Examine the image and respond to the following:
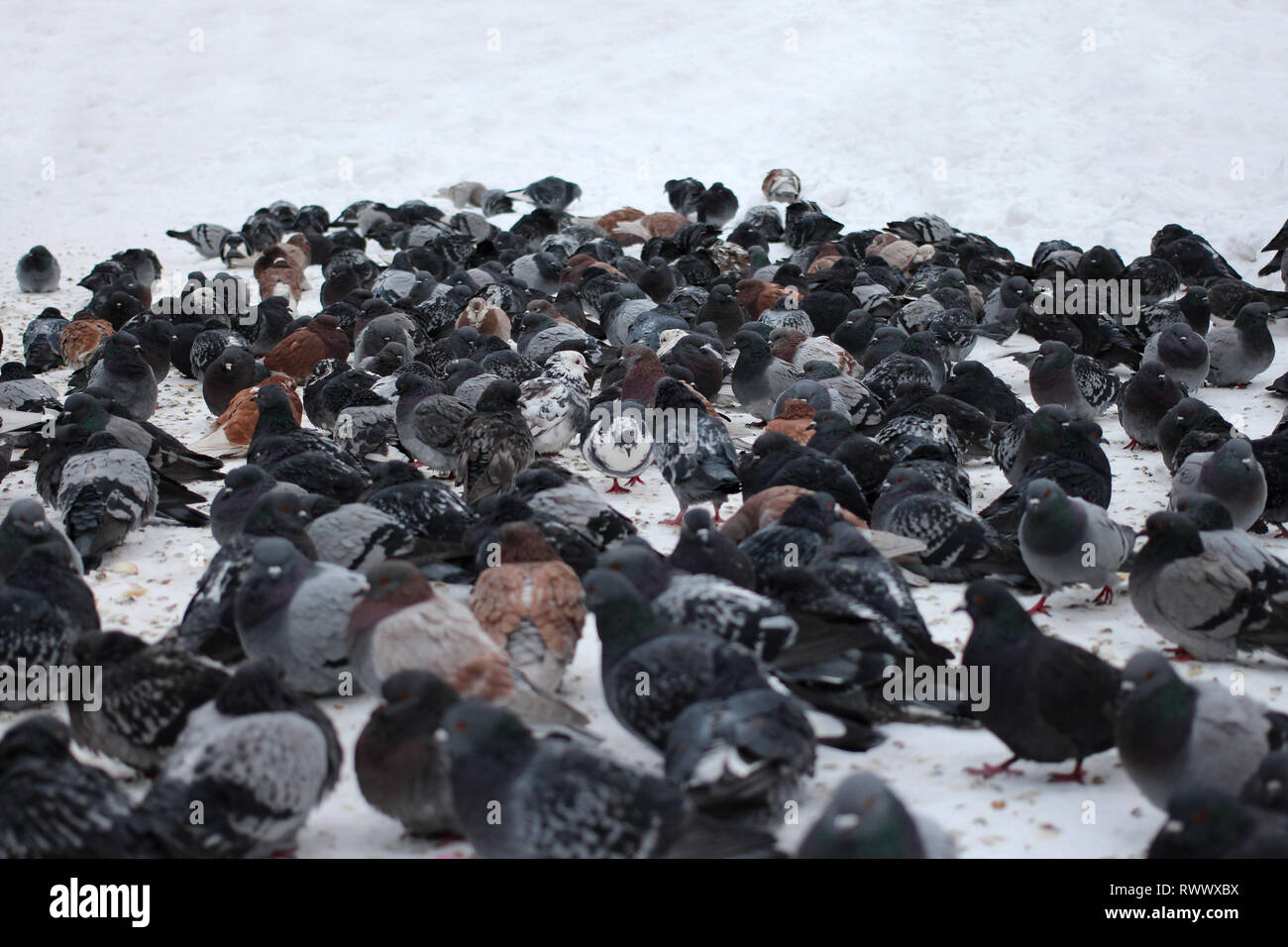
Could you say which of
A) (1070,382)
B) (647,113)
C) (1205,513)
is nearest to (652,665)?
(1205,513)

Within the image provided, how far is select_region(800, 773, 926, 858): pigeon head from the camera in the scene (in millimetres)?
3117

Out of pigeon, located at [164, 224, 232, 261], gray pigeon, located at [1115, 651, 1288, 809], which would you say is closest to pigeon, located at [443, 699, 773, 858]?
gray pigeon, located at [1115, 651, 1288, 809]

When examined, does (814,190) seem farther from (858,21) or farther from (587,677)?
(587,677)

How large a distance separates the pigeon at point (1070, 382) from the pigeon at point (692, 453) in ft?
9.71

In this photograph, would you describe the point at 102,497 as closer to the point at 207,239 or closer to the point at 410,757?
the point at 410,757

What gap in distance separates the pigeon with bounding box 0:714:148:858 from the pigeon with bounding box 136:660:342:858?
0.09 meters

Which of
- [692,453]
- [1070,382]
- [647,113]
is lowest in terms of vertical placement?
[692,453]

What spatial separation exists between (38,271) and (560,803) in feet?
45.9

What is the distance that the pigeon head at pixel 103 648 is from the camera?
4090 mm

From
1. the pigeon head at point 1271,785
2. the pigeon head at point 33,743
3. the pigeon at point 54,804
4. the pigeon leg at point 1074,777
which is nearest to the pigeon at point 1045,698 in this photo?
the pigeon leg at point 1074,777

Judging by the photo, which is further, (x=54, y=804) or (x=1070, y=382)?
(x=1070, y=382)

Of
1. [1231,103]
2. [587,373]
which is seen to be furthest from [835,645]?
[1231,103]

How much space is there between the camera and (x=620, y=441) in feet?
23.6

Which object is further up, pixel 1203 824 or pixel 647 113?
pixel 647 113
